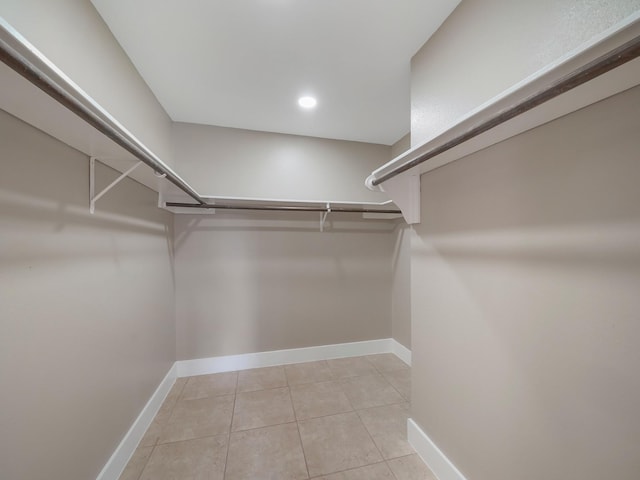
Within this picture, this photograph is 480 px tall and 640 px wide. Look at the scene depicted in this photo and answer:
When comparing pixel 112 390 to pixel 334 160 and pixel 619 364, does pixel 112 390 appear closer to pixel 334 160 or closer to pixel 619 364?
pixel 619 364

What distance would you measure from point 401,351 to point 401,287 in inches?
27.8

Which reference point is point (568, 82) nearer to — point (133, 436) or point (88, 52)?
point (88, 52)

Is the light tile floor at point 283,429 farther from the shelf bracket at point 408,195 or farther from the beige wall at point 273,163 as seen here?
the beige wall at point 273,163

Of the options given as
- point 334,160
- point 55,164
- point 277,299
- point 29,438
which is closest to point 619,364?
point 29,438

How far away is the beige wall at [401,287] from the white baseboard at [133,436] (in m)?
2.30

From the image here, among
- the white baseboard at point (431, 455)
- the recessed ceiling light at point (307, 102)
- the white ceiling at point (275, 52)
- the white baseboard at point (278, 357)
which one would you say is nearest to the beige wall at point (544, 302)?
the white baseboard at point (431, 455)

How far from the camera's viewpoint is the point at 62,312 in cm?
101

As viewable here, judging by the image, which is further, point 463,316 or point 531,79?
point 463,316

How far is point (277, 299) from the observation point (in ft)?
8.40

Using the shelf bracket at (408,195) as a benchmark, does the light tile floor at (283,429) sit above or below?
below

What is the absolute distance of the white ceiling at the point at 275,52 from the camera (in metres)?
1.21

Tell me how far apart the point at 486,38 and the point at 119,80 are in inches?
75.6

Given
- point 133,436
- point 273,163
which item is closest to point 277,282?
point 273,163

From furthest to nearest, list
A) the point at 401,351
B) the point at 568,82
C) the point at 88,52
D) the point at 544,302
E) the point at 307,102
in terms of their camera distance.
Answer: the point at 401,351 → the point at 307,102 → the point at 88,52 → the point at 544,302 → the point at 568,82
